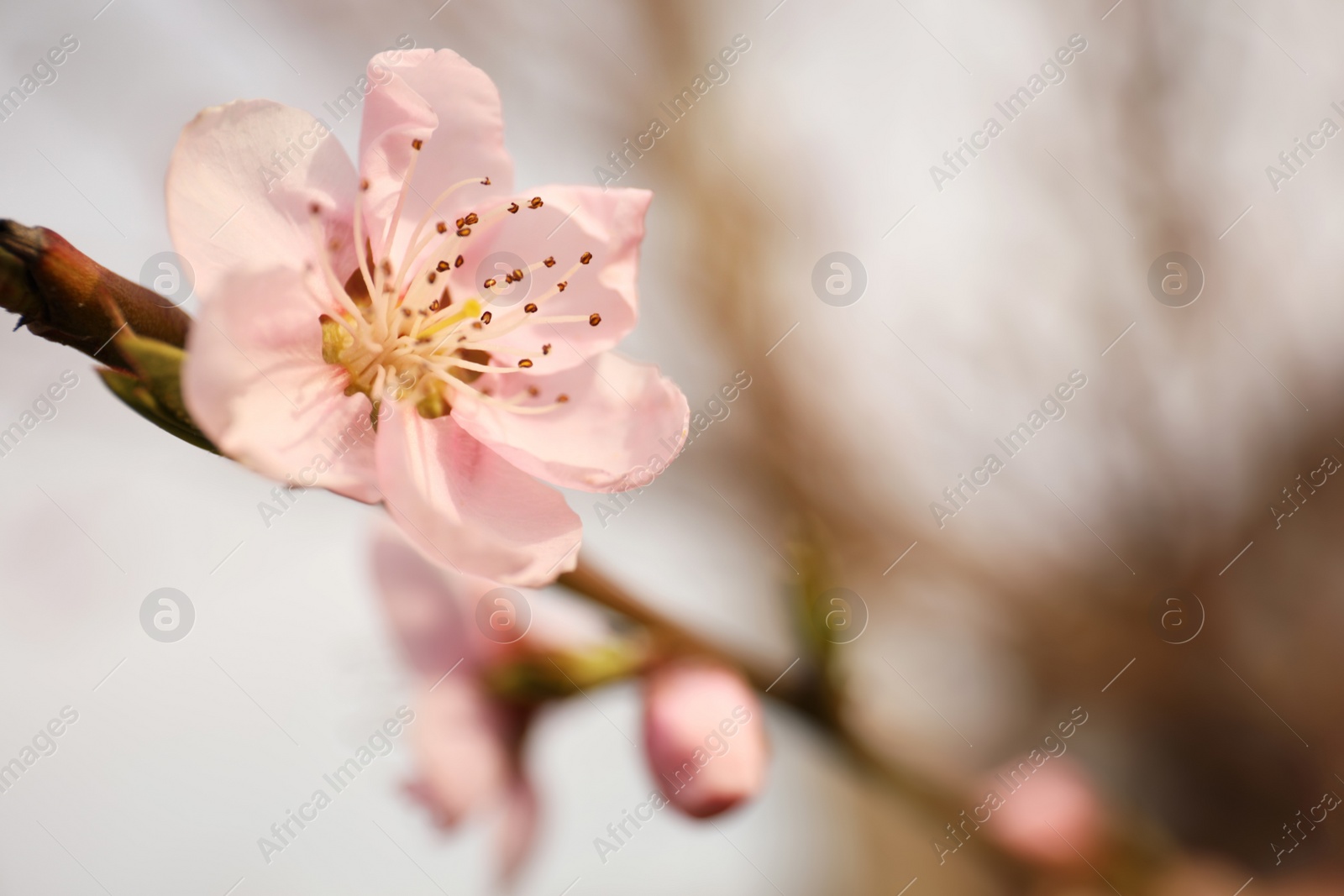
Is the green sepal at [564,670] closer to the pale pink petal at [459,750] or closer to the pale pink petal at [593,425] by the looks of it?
the pale pink petal at [459,750]

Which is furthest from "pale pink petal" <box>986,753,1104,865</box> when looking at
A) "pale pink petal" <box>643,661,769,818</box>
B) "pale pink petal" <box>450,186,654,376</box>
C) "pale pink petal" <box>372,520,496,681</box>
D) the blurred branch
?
"pale pink petal" <box>450,186,654,376</box>

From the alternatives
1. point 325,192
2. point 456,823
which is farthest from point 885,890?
point 325,192

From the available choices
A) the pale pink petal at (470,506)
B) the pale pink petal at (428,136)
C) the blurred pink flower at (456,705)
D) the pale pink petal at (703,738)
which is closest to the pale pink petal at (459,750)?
the blurred pink flower at (456,705)

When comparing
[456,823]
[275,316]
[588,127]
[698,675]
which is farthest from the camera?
[588,127]

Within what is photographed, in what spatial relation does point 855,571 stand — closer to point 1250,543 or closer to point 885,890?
point 1250,543

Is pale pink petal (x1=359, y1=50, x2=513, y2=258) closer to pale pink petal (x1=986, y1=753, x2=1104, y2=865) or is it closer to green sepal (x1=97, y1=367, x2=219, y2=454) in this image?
green sepal (x1=97, y1=367, x2=219, y2=454)

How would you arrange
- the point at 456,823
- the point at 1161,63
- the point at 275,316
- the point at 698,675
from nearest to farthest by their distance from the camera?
the point at 275,316 < the point at 698,675 < the point at 456,823 < the point at 1161,63
